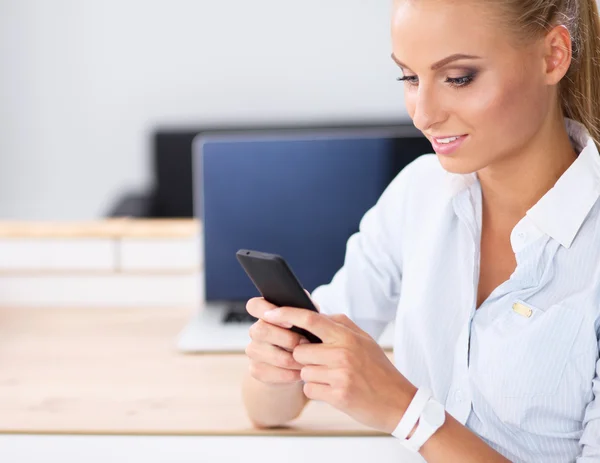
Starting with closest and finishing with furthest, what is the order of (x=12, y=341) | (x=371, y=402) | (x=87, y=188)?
(x=371, y=402) → (x=12, y=341) → (x=87, y=188)

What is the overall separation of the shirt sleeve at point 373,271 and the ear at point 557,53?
31 cm

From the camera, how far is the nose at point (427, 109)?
1.01m

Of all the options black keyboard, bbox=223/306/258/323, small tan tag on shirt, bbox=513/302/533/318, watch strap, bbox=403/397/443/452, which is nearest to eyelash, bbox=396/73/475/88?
small tan tag on shirt, bbox=513/302/533/318

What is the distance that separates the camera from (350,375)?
968 mm

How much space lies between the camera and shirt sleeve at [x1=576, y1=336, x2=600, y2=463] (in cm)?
100

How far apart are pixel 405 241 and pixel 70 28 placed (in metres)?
3.20

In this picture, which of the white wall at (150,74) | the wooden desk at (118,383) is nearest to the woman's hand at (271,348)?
the wooden desk at (118,383)

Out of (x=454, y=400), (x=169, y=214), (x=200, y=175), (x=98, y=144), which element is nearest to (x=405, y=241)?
(x=454, y=400)

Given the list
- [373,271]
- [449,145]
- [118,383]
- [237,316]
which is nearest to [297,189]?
[237,316]

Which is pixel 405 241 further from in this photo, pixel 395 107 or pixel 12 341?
pixel 395 107

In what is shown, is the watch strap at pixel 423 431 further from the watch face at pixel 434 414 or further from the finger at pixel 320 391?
the finger at pixel 320 391

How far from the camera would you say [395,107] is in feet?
13.1

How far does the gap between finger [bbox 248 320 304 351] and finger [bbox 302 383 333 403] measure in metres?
0.06

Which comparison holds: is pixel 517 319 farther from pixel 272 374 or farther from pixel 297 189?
pixel 297 189
